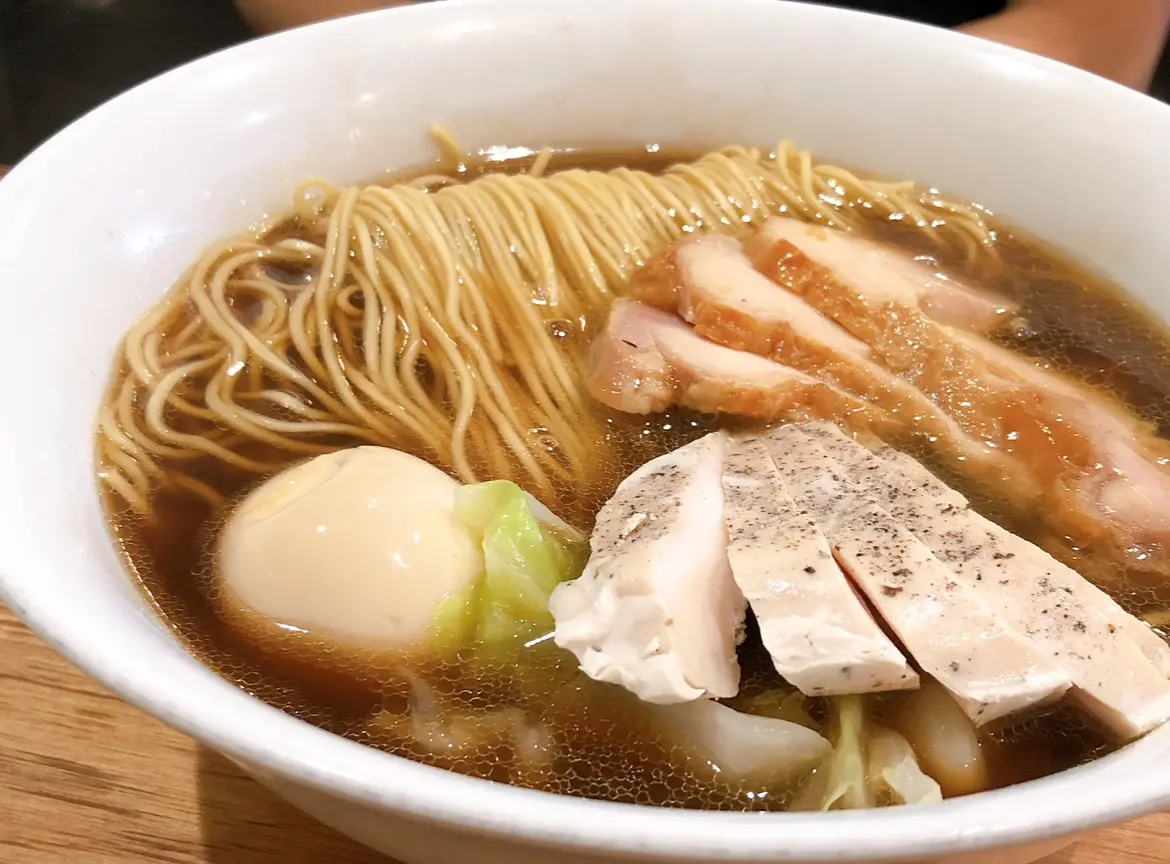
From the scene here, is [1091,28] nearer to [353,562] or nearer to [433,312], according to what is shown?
[433,312]

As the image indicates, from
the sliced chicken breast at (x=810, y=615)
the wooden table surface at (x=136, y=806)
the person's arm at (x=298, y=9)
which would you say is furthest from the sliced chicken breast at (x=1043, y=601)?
the person's arm at (x=298, y=9)

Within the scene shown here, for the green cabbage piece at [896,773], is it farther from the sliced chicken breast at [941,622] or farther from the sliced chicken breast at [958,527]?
the sliced chicken breast at [958,527]

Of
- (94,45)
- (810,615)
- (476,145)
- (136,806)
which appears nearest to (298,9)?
(476,145)

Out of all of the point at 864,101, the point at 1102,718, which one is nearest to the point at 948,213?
the point at 864,101

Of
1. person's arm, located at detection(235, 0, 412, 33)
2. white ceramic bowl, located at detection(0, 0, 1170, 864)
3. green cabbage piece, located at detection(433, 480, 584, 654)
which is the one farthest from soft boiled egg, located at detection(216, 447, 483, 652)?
person's arm, located at detection(235, 0, 412, 33)

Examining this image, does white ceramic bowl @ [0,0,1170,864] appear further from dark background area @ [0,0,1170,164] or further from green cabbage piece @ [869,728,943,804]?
dark background area @ [0,0,1170,164]

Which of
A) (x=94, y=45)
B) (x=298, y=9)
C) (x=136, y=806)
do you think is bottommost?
(x=136, y=806)

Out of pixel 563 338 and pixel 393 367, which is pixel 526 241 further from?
pixel 393 367
